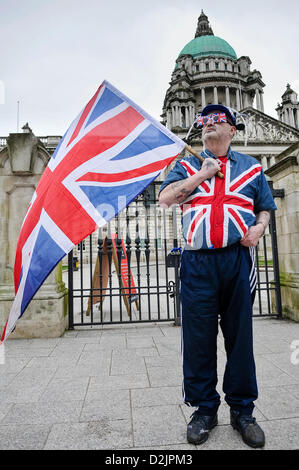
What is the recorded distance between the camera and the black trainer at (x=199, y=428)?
1.99 m

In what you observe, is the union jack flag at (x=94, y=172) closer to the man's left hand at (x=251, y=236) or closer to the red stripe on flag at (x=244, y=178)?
the red stripe on flag at (x=244, y=178)

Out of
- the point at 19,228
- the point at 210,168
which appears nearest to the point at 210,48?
the point at 19,228

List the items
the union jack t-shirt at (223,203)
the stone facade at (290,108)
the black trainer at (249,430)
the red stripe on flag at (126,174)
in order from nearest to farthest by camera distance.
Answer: the black trainer at (249,430)
the union jack t-shirt at (223,203)
the red stripe on flag at (126,174)
the stone facade at (290,108)

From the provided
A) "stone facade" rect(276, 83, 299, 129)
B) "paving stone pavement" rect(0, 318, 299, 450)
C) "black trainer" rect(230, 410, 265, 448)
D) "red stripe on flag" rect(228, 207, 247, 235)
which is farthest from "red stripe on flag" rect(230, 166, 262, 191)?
"stone facade" rect(276, 83, 299, 129)

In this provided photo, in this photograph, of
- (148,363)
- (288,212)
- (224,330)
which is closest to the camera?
(224,330)

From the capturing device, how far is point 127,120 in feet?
7.76

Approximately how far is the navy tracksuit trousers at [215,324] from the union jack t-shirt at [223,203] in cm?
12

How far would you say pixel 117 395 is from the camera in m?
2.72

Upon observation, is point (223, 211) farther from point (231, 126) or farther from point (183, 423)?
point (183, 423)

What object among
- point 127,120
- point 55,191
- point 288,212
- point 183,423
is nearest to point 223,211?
point 127,120

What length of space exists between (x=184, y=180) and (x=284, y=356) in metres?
2.74

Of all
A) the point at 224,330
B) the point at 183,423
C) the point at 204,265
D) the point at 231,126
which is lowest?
the point at 183,423

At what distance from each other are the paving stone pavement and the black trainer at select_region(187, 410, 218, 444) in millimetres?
43

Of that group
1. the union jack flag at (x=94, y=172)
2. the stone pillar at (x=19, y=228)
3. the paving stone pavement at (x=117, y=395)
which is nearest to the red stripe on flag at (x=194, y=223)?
the union jack flag at (x=94, y=172)
